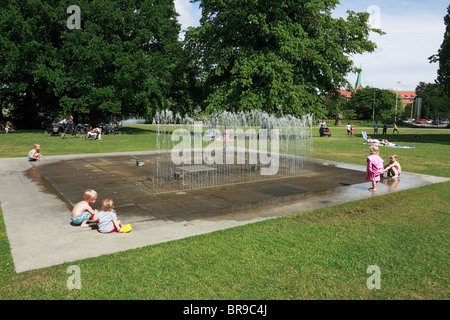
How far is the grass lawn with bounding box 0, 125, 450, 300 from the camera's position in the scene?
413cm

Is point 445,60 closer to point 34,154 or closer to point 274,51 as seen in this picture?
point 274,51

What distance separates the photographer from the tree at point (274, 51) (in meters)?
28.6

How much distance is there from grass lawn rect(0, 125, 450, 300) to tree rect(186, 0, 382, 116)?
22.6 metres

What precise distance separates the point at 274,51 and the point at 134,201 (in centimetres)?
2606

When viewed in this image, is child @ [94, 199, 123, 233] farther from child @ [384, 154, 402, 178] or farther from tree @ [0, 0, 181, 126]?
tree @ [0, 0, 181, 126]

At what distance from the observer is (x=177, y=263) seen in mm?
4863

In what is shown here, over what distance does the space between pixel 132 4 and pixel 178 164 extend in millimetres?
28662

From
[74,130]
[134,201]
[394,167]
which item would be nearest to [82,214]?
[134,201]

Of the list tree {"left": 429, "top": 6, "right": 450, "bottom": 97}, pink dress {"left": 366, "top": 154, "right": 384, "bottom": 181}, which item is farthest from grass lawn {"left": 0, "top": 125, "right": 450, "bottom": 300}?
tree {"left": 429, "top": 6, "right": 450, "bottom": 97}

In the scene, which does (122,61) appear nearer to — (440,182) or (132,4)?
(132,4)

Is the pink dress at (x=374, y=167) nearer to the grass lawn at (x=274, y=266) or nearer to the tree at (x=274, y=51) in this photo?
the grass lawn at (x=274, y=266)

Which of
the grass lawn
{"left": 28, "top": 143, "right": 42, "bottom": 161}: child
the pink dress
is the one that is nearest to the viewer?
the grass lawn

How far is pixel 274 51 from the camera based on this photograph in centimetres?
3083

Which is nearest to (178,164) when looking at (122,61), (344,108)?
(122,61)
